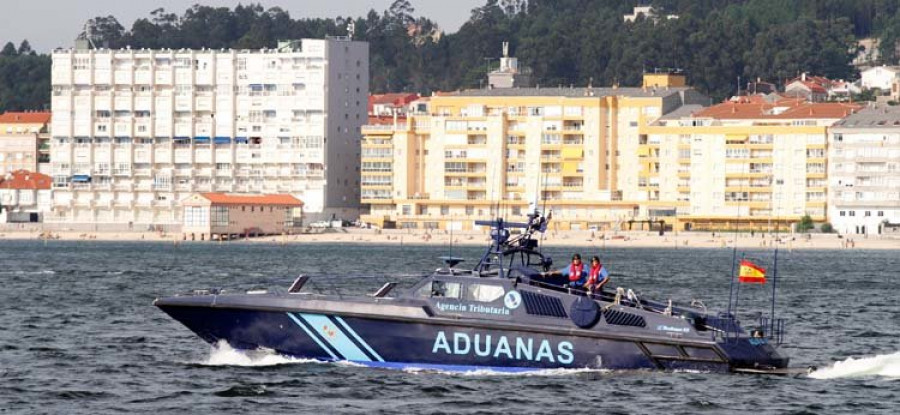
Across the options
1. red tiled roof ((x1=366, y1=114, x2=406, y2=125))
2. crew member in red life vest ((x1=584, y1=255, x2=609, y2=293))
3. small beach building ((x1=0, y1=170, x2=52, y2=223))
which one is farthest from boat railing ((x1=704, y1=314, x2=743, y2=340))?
small beach building ((x1=0, y1=170, x2=52, y2=223))

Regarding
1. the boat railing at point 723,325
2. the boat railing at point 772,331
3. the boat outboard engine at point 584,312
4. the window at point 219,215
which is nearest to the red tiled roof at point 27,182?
Result: the window at point 219,215

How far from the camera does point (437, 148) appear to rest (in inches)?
6619

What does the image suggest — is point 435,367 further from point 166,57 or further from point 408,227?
point 166,57

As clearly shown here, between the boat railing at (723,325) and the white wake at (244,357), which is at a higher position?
the boat railing at (723,325)

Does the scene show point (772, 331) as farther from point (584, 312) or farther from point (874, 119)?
point (874, 119)

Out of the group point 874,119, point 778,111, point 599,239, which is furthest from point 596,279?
point 778,111

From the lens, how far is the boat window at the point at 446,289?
36156 mm

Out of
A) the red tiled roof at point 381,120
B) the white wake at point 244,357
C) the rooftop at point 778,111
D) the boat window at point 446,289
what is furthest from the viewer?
the red tiled roof at point 381,120

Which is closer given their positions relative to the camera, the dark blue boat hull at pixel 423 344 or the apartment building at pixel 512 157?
the dark blue boat hull at pixel 423 344

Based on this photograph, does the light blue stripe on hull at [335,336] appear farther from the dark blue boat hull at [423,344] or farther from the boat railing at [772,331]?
the boat railing at [772,331]

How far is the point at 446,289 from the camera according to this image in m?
36.2

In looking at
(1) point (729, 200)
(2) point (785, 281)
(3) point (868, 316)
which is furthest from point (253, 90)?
(3) point (868, 316)

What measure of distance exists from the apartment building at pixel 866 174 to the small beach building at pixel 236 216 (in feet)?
142

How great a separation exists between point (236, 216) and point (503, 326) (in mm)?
123984
